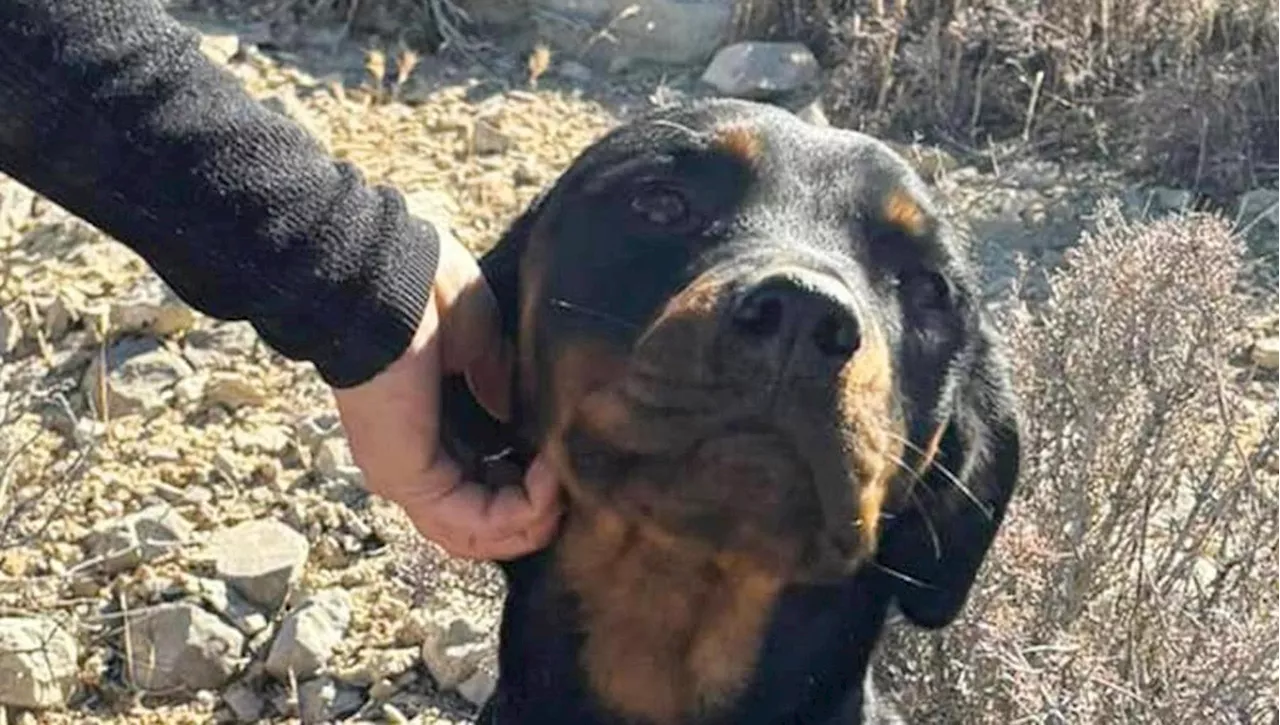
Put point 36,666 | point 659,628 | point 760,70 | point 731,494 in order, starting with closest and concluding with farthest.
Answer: point 731,494 < point 659,628 < point 36,666 < point 760,70

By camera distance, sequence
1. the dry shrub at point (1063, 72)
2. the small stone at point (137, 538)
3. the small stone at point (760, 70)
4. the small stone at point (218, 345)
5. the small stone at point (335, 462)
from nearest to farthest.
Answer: the small stone at point (137, 538) → the small stone at point (335, 462) → the small stone at point (218, 345) → the dry shrub at point (1063, 72) → the small stone at point (760, 70)

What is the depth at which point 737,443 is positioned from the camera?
293 cm

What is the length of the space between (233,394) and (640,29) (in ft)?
6.70

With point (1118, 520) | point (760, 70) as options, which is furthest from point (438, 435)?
point (760, 70)

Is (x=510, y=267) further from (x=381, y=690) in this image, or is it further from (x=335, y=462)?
(x=335, y=462)

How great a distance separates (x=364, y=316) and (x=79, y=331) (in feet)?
8.24

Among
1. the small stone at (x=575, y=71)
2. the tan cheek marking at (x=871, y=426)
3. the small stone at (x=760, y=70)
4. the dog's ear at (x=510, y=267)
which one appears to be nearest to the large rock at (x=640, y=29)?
the small stone at (x=575, y=71)

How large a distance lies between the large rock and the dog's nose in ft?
12.9

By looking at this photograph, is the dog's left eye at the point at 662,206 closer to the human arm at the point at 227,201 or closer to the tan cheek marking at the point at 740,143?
the tan cheek marking at the point at 740,143

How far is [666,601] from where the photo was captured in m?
3.35

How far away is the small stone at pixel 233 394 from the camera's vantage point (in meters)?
5.15

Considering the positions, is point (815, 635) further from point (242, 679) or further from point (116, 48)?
point (242, 679)

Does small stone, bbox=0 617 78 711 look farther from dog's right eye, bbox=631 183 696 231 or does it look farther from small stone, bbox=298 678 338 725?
dog's right eye, bbox=631 183 696 231

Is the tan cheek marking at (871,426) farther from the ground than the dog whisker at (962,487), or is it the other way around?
the tan cheek marking at (871,426)
